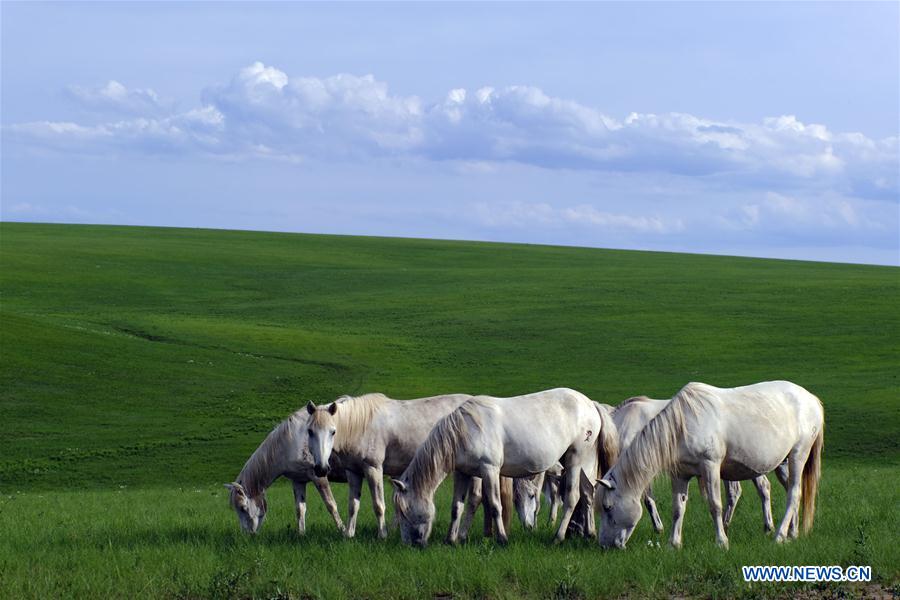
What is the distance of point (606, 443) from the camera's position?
49.3 ft

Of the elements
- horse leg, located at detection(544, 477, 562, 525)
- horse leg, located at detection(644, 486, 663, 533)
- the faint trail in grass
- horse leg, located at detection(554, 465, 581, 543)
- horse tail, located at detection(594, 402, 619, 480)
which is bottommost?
the faint trail in grass

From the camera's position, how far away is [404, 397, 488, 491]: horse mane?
13.5 meters

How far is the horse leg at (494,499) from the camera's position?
44.8 ft

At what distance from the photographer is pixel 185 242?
9938cm

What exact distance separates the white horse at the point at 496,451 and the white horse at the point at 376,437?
1.16m

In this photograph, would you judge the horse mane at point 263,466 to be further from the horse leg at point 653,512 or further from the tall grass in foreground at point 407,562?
the horse leg at point 653,512

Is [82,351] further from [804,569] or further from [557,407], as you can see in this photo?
[804,569]

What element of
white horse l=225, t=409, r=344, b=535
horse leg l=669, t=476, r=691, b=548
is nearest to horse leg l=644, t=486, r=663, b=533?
horse leg l=669, t=476, r=691, b=548

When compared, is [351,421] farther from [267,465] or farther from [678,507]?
[678,507]

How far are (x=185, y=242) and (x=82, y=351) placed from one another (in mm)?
56504

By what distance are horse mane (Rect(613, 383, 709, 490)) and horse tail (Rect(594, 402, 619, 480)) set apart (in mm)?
1591

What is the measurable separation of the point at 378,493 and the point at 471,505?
1413 mm

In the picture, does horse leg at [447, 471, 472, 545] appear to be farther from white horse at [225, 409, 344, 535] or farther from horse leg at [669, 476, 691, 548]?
horse leg at [669, 476, 691, 548]

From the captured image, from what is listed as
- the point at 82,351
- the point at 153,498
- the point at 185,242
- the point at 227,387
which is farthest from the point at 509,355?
the point at 185,242
